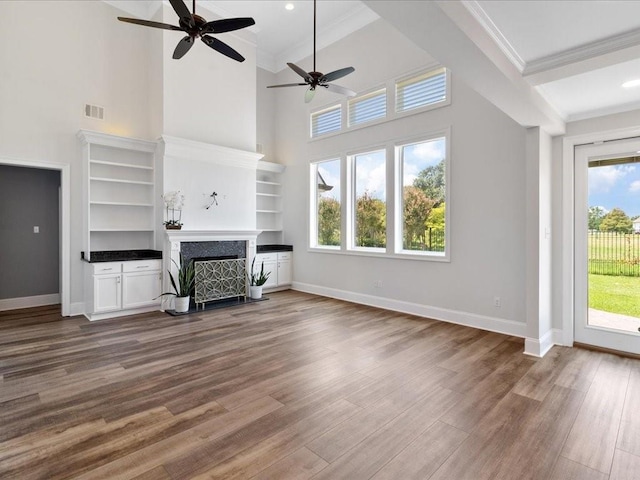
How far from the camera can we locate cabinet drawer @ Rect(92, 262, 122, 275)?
5051 millimetres

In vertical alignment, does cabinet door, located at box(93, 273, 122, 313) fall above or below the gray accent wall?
below

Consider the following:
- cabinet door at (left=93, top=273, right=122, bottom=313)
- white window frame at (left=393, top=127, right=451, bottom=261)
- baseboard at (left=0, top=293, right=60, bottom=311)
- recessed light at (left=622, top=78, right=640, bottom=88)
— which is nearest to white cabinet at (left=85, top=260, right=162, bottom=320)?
cabinet door at (left=93, top=273, right=122, bottom=313)

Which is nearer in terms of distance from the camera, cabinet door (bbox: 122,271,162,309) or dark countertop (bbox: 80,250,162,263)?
dark countertop (bbox: 80,250,162,263)

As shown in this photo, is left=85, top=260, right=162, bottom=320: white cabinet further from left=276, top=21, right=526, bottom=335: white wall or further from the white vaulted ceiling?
the white vaulted ceiling

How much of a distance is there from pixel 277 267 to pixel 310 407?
480cm

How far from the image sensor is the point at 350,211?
21.2ft

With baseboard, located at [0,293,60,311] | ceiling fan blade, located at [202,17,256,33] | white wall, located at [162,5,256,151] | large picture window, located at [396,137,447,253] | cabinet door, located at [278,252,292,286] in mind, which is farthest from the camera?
cabinet door, located at [278,252,292,286]

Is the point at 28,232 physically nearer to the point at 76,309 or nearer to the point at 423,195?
the point at 76,309

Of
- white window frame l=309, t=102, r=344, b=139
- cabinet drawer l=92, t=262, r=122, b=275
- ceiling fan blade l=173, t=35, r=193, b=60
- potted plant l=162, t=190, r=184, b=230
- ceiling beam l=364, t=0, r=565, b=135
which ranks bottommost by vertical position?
cabinet drawer l=92, t=262, r=122, b=275

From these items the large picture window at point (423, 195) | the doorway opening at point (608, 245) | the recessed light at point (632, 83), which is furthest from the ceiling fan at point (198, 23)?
the doorway opening at point (608, 245)

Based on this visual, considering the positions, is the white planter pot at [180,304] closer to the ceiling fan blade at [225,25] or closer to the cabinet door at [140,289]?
the cabinet door at [140,289]

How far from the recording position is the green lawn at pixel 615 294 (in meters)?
3.71

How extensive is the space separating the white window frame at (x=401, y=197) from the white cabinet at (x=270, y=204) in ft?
9.84

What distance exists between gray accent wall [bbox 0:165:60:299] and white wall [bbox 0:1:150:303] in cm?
91
